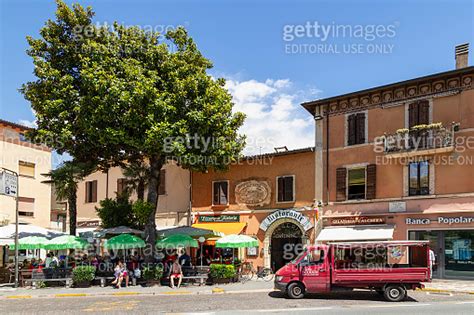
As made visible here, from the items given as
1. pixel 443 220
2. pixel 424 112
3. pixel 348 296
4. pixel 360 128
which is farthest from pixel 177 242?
pixel 424 112

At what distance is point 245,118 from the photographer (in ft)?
92.1

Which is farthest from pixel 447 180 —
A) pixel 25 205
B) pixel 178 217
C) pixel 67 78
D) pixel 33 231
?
pixel 25 205

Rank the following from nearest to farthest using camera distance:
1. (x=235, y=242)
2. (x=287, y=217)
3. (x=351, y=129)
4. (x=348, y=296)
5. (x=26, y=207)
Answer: (x=348, y=296) < (x=235, y=242) < (x=351, y=129) < (x=287, y=217) < (x=26, y=207)

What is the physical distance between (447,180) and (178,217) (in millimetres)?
17002

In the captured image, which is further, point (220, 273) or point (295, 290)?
point (220, 273)

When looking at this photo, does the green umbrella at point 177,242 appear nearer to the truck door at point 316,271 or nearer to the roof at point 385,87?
the truck door at point 316,271

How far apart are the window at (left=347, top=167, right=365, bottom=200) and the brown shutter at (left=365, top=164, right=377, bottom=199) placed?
39cm

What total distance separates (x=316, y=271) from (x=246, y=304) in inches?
117

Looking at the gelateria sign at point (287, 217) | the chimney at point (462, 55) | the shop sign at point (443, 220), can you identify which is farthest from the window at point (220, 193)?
the chimney at point (462, 55)

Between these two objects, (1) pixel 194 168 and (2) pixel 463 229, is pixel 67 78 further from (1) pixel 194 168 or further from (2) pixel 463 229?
(2) pixel 463 229

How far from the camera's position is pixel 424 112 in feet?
83.7

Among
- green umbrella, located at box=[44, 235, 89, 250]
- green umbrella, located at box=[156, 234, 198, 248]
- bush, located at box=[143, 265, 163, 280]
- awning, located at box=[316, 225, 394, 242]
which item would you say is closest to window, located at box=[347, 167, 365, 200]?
awning, located at box=[316, 225, 394, 242]

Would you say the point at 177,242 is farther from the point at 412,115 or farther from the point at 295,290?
the point at 412,115

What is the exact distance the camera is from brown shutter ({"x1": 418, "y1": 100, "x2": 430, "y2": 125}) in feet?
83.3
